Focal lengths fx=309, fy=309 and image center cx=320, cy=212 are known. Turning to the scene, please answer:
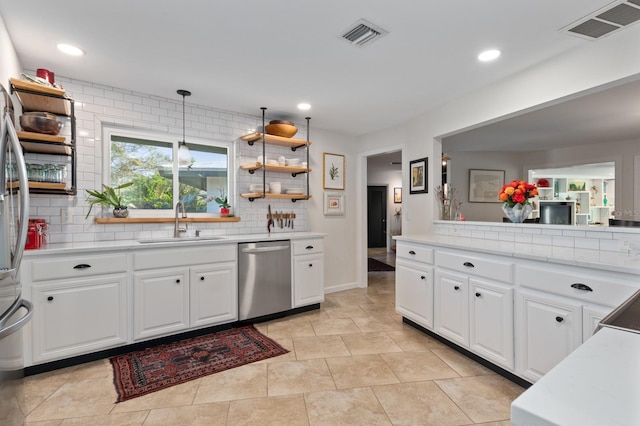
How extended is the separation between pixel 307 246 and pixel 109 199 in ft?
6.74

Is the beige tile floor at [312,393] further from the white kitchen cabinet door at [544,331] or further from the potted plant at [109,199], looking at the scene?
the potted plant at [109,199]

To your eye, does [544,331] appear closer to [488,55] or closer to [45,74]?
[488,55]

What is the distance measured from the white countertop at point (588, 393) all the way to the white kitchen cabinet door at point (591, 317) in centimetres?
135

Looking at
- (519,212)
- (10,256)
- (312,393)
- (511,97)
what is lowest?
(312,393)

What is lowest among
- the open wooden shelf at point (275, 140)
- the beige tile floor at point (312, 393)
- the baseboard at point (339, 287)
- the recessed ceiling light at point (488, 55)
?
the beige tile floor at point (312, 393)

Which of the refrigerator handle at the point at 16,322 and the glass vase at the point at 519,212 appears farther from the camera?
the glass vase at the point at 519,212

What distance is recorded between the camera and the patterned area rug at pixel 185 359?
219 centimetres

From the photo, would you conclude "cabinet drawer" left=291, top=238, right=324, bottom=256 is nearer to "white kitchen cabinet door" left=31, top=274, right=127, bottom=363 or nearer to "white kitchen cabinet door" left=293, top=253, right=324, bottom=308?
"white kitchen cabinet door" left=293, top=253, right=324, bottom=308

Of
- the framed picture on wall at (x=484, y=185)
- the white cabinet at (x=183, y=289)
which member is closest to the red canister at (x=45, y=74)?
the white cabinet at (x=183, y=289)

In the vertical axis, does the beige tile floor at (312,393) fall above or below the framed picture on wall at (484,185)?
below

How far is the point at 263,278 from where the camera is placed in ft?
10.9

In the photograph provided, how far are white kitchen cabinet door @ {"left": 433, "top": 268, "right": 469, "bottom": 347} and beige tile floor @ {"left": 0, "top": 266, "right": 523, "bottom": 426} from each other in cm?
17

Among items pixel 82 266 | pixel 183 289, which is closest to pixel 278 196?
pixel 183 289

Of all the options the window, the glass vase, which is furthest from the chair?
the window
